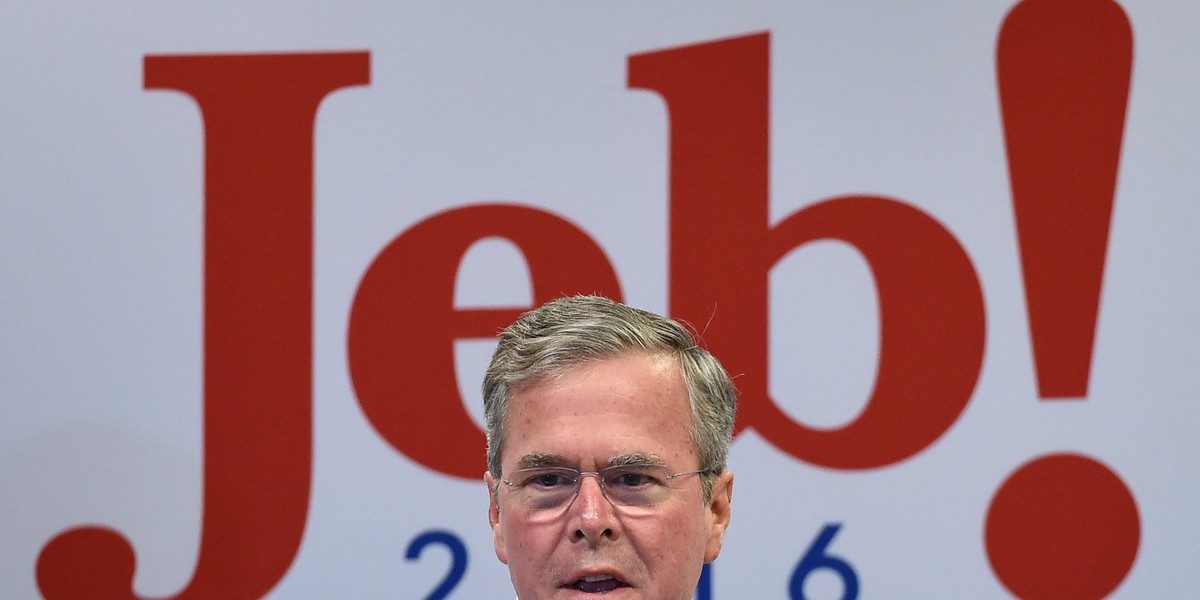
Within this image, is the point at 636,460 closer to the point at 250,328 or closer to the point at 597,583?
the point at 597,583

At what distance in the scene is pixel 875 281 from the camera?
2.48m

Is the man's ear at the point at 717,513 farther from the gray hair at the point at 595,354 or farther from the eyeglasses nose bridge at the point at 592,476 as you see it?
the eyeglasses nose bridge at the point at 592,476

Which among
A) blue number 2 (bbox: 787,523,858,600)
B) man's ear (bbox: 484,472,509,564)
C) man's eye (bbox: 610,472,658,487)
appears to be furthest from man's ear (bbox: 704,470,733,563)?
blue number 2 (bbox: 787,523,858,600)

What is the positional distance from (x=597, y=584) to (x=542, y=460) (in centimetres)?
16

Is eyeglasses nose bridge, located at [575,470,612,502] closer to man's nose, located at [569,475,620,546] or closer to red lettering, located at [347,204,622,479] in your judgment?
man's nose, located at [569,475,620,546]

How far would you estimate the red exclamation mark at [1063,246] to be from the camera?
241 cm

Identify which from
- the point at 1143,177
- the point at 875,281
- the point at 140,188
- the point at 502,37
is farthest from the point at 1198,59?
the point at 140,188

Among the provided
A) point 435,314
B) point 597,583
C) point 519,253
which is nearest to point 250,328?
point 435,314

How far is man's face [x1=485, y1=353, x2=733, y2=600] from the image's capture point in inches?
62.0

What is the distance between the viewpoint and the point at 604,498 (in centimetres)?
158

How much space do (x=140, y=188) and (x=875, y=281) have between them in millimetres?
1434

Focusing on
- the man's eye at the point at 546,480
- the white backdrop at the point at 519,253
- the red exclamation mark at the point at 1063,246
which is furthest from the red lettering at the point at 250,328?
the red exclamation mark at the point at 1063,246

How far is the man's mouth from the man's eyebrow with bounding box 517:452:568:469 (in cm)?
14

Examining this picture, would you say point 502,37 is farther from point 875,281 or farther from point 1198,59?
point 1198,59
